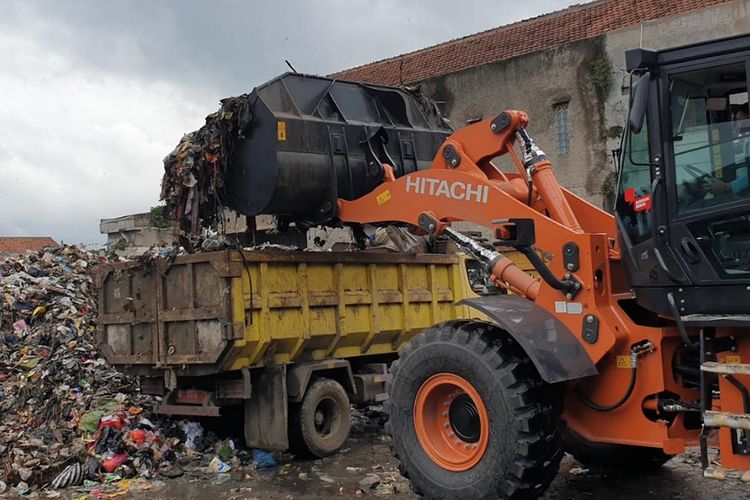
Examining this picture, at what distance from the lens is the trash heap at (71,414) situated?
6.59 metres

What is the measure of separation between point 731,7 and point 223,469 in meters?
13.6

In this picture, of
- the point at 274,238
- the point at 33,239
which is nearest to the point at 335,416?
the point at 274,238

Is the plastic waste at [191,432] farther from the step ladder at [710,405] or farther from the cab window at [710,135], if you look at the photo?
the cab window at [710,135]

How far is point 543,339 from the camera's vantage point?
4.57m

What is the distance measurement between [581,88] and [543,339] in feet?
45.2

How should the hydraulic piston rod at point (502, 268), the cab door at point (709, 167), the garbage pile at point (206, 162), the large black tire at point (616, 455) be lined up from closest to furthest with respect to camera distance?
the cab door at point (709, 167) < the hydraulic piston rod at point (502, 268) < the large black tire at point (616, 455) < the garbage pile at point (206, 162)

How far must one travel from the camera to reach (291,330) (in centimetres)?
685

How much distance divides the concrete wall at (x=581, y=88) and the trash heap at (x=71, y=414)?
11.2 m

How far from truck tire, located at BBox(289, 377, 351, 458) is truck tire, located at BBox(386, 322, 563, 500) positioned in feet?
6.86

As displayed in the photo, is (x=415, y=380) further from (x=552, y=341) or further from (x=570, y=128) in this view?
(x=570, y=128)

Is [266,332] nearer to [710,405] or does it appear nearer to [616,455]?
[616,455]

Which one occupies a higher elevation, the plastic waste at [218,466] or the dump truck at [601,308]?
the dump truck at [601,308]

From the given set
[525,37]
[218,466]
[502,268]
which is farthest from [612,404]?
[525,37]

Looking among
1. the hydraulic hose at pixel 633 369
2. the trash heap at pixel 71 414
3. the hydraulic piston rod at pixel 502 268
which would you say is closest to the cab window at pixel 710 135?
the hydraulic hose at pixel 633 369
